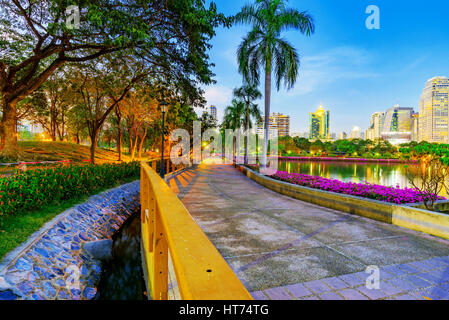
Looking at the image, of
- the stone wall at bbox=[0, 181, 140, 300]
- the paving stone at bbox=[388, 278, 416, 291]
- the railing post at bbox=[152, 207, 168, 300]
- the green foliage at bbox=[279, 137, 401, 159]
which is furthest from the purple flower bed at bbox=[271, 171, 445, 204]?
the green foliage at bbox=[279, 137, 401, 159]

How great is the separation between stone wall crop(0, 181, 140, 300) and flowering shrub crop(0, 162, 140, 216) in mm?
680

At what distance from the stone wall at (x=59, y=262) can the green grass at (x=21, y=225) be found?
129 mm

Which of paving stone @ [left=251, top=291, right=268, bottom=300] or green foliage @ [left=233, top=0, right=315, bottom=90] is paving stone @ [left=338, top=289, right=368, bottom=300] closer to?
paving stone @ [left=251, top=291, right=268, bottom=300]

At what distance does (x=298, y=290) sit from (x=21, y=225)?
19.4 feet

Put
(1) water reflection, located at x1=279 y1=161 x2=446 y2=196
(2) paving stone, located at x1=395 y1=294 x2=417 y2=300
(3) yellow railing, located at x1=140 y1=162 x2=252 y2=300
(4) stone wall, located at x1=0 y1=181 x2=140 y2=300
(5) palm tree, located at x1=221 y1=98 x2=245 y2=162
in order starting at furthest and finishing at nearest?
1. (5) palm tree, located at x1=221 y1=98 x2=245 y2=162
2. (1) water reflection, located at x1=279 y1=161 x2=446 y2=196
3. (4) stone wall, located at x1=0 y1=181 x2=140 y2=300
4. (2) paving stone, located at x1=395 y1=294 x2=417 y2=300
5. (3) yellow railing, located at x1=140 y1=162 x2=252 y2=300

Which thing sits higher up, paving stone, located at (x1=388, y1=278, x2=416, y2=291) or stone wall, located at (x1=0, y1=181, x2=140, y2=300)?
paving stone, located at (x1=388, y1=278, x2=416, y2=291)

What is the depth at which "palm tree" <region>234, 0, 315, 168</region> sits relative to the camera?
45.5ft

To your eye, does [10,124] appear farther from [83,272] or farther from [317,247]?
[317,247]

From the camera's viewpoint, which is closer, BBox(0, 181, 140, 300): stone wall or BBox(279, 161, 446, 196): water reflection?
BBox(0, 181, 140, 300): stone wall

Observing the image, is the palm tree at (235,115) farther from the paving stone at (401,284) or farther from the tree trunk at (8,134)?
the paving stone at (401,284)

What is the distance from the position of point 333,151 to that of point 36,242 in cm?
12241

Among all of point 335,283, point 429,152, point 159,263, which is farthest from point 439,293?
point 429,152

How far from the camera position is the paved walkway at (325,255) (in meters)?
3.06

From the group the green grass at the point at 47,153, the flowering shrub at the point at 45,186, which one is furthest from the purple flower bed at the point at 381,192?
the green grass at the point at 47,153
